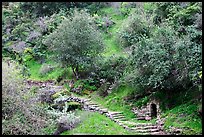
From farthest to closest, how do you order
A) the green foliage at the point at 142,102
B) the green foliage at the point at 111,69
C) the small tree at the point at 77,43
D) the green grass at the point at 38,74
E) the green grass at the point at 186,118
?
the green grass at the point at 38,74 → the small tree at the point at 77,43 → the green foliage at the point at 111,69 → the green foliage at the point at 142,102 → the green grass at the point at 186,118

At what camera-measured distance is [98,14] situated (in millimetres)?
46156

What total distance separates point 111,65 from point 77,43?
378 centimetres

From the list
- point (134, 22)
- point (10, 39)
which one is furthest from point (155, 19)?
point (10, 39)

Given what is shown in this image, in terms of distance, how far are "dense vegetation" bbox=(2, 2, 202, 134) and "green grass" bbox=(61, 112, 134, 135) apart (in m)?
0.07

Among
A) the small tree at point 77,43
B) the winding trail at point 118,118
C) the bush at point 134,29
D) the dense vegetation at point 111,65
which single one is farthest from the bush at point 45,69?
the bush at point 134,29

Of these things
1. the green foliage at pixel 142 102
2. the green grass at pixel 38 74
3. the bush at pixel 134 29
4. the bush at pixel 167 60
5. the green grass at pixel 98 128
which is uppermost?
the bush at pixel 134 29

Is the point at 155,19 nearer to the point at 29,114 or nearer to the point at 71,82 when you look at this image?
the point at 71,82

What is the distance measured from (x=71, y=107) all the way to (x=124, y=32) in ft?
37.6

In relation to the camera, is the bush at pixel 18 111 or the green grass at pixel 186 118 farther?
the bush at pixel 18 111

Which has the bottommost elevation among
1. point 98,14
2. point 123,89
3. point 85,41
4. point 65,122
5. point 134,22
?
point 65,122

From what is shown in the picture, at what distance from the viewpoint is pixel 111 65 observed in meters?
31.5

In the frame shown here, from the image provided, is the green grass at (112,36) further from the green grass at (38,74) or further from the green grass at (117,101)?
the green grass at (117,101)

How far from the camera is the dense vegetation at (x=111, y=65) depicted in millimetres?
22016

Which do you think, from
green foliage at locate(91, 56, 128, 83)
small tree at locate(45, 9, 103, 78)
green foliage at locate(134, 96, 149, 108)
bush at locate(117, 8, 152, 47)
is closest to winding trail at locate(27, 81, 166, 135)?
green foliage at locate(134, 96, 149, 108)
